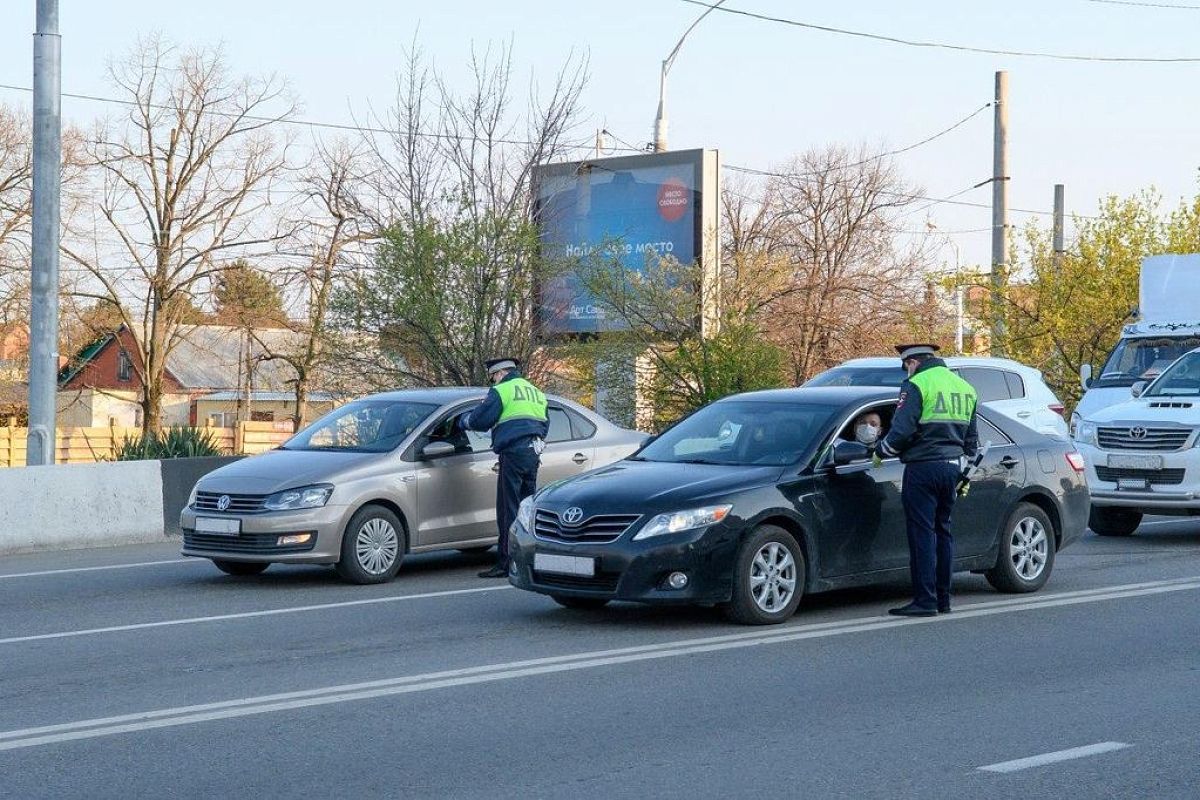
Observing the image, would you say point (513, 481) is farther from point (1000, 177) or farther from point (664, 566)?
point (1000, 177)

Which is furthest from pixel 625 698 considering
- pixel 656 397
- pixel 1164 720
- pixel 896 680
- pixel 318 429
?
pixel 656 397

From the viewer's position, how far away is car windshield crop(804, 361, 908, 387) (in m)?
17.2

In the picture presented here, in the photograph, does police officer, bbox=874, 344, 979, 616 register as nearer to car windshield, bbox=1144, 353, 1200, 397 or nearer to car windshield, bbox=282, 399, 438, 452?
car windshield, bbox=282, 399, 438, 452

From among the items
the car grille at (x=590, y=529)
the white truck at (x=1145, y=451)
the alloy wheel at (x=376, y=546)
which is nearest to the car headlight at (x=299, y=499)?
the alloy wheel at (x=376, y=546)

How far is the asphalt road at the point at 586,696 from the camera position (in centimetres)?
646

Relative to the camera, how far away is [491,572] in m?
13.4

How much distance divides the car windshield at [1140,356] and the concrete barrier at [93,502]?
10.8 m

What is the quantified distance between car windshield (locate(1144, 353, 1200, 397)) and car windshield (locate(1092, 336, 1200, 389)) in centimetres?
290

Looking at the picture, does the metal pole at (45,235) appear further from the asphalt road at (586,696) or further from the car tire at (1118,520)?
the car tire at (1118,520)

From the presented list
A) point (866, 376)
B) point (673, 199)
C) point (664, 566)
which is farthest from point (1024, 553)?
point (673, 199)

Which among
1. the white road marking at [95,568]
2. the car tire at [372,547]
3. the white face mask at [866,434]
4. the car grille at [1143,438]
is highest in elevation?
the white face mask at [866,434]

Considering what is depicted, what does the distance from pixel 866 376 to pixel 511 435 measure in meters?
5.50

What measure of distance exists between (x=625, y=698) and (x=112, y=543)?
1041 cm

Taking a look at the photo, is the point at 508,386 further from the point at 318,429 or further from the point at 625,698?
the point at 625,698
